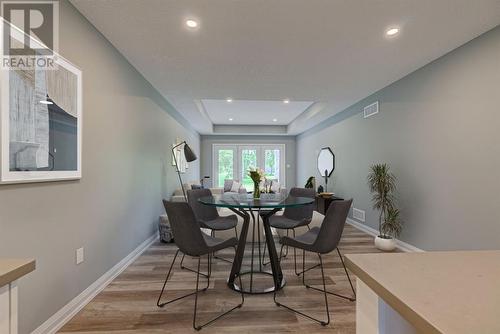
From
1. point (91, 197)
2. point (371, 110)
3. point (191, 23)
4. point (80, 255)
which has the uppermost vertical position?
point (191, 23)

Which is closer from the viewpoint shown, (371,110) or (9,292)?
(9,292)

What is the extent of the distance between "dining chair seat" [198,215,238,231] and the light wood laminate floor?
1.56 ft

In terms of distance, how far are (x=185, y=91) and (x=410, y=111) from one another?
3.37m

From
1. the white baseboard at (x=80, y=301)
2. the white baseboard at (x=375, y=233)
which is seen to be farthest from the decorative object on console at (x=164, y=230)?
the white baseboard at (x=375, y=233)

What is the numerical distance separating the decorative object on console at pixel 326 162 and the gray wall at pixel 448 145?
5.93 feet

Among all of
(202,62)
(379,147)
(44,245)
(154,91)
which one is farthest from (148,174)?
(379,147)

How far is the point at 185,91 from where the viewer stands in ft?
13.5

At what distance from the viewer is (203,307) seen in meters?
2.10

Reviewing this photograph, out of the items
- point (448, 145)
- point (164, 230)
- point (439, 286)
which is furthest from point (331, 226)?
point (164, 230)

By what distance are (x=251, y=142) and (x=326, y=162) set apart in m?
3.70

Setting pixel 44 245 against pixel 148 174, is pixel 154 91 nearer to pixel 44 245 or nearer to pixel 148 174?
pixel 148 174

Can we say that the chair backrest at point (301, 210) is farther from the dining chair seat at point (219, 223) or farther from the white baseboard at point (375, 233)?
the white baseboard at point (375, 233)

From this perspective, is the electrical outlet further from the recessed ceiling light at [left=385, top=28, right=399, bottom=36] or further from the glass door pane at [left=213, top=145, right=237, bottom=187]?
the glass door pane at [left=213, top=145, right=237, bottom=187]

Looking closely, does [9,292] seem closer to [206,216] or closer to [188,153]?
[206,216]
